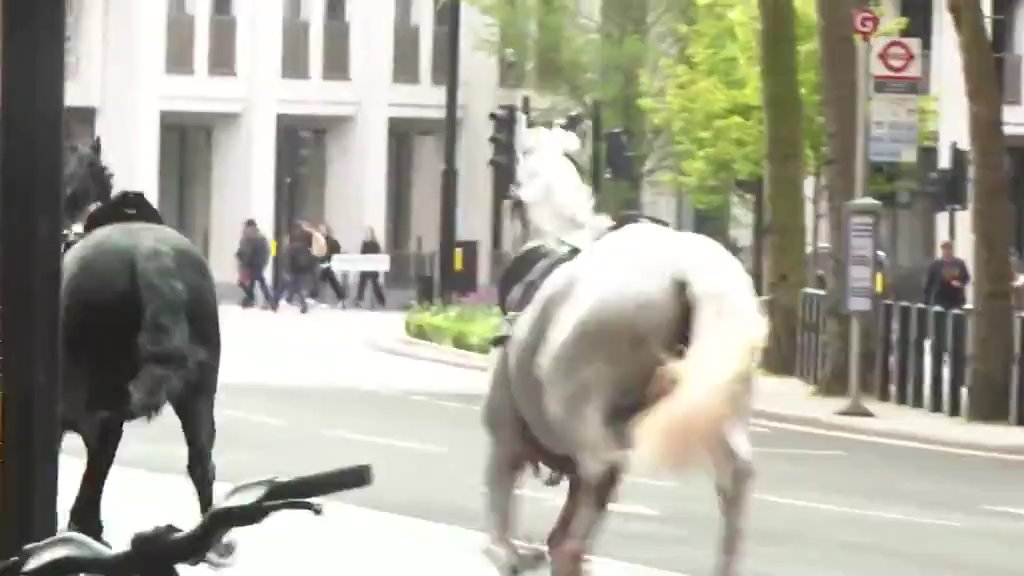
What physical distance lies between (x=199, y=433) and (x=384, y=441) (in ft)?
29.7

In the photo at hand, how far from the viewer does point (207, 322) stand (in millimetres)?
9867

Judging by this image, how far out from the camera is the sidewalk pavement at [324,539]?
11109mm

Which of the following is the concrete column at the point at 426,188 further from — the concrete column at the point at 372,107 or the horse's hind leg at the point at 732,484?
the horse's hind leg at the point at 732,484

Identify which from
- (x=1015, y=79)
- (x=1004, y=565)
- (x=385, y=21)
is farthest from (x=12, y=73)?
(x=385, y=21)

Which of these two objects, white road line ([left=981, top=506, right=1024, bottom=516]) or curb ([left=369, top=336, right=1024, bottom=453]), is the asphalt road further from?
curb ([left=369, top=336, right=1024, bottom=453])

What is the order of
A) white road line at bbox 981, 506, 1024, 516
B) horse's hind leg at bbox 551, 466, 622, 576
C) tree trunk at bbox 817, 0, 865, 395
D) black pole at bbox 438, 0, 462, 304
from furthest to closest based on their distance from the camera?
black pole at bbox 438, 0, 462, 304 → tree trunk at bbox 817, 0, 865, 395 → white road line at bbox 981, 506, 1024, 516 → horse's hind leg at bbox 551, 466, 622, 576

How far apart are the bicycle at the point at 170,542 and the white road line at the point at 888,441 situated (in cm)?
1734

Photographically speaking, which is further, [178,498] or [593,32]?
[593,32]

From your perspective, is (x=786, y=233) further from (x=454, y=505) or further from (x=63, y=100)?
(x=63, y=100)

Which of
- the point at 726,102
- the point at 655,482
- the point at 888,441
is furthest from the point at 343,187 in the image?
the point at 655,482

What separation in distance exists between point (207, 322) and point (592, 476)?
8.85 feet

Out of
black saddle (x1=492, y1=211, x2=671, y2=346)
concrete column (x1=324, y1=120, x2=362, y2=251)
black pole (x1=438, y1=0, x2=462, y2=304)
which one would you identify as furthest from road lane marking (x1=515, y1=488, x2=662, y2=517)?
concrete column (x1=324, y1=120, x2=362, y2=251)

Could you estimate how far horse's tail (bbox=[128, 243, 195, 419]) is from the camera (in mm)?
9516

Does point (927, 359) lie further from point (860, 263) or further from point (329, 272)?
point (329, 272)
